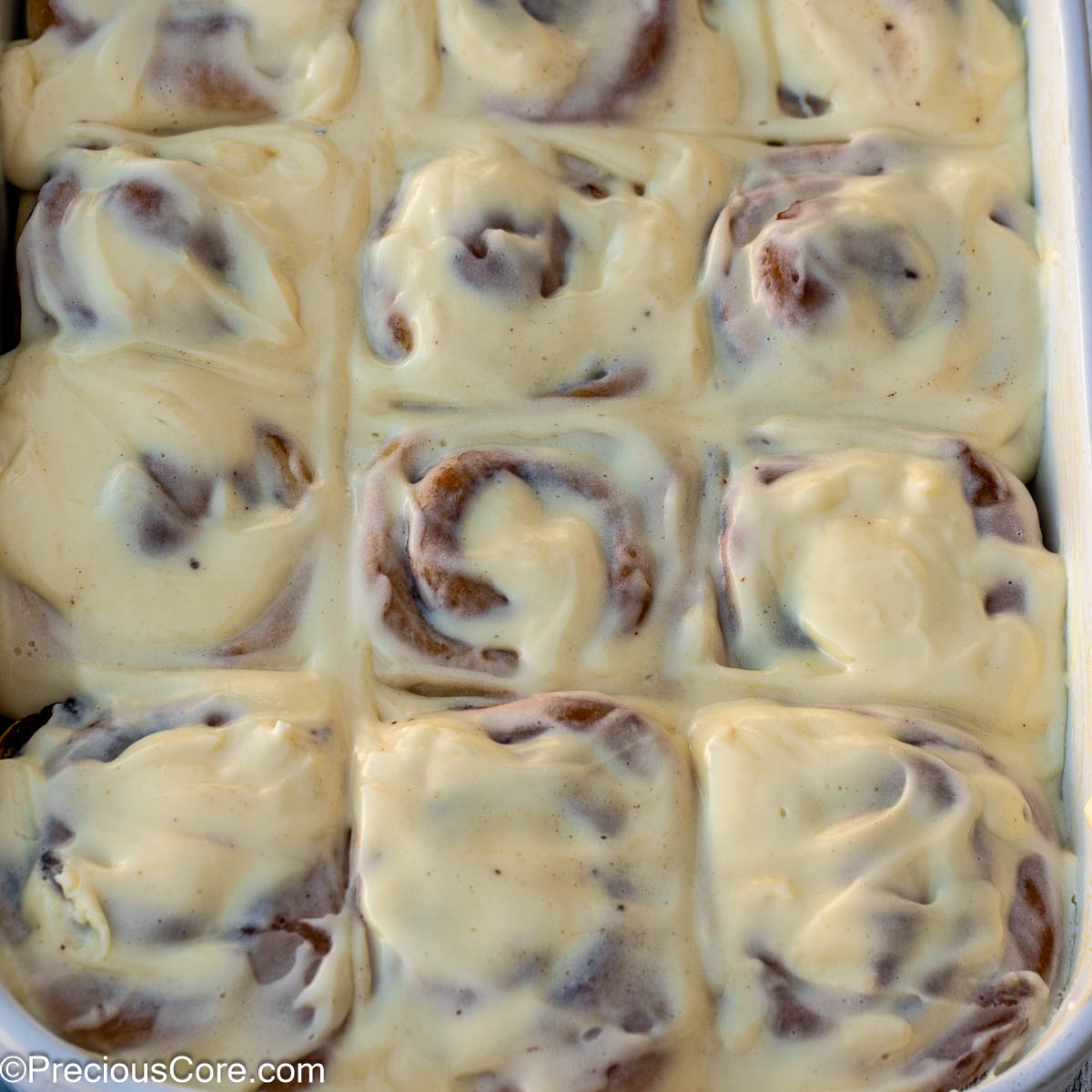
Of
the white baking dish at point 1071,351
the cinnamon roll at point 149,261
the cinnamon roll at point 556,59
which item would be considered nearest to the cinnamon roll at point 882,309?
the white baking dish at point 1071,351

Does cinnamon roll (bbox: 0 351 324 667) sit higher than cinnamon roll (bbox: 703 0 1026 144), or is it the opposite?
cinnamon roll (bbox: 703 0 1026 144)

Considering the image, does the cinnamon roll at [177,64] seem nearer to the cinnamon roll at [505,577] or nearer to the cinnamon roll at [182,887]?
the cinnamon roll at [505,577]

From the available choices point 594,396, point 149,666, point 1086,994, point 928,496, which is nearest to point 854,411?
point 928,496

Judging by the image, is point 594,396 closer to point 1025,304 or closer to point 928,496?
point 928,496

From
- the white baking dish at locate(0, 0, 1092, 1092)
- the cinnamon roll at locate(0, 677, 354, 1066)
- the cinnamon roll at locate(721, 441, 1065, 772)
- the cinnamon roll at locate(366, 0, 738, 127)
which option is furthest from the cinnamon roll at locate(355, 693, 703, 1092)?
the cinnamon roll at locate(366, 0, 738, 127)

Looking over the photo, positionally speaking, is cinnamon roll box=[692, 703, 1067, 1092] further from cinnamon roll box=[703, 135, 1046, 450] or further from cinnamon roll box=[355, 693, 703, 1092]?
cinnamon roll box=[703, 135, 1046, 450]

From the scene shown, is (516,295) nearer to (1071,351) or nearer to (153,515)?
(153,515)
